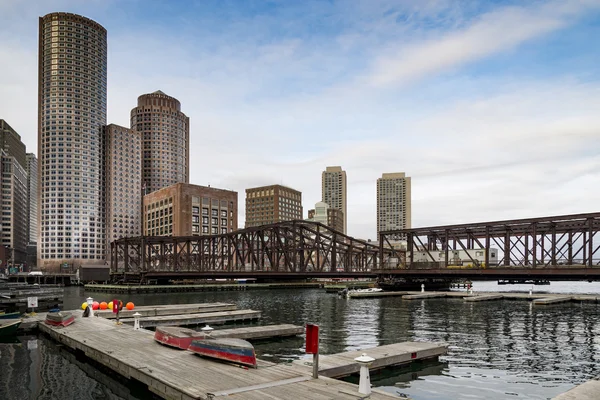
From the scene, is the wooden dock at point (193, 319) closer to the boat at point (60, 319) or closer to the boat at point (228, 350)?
the boat at point (60, 319)

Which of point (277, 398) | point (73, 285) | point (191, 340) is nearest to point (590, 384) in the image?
point (277, 398)

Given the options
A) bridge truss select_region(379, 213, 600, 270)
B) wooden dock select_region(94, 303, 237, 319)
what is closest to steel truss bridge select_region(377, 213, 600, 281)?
bridge truss select_region(379, 213, 600, 270)

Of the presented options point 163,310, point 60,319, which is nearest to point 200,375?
point 60,319

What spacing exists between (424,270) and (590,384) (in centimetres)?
9185

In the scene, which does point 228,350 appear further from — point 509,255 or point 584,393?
point 509,255

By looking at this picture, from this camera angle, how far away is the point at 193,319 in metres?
50.1

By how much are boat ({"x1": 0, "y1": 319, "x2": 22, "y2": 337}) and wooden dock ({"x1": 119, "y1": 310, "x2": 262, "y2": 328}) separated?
8791 mm

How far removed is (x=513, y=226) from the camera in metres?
98.0

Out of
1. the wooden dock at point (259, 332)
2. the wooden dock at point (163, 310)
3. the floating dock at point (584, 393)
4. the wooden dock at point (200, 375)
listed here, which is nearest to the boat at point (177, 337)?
the wooden dock at point (200, 375)

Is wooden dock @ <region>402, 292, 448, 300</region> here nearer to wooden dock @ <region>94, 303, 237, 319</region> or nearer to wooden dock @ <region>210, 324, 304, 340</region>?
wooden dock @ <region>94, 303, 237, 319</region>

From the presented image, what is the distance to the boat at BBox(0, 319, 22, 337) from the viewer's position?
39.3m

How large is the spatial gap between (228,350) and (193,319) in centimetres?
2754

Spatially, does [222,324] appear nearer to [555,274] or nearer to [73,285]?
[555,274]

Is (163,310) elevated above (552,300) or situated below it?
above
